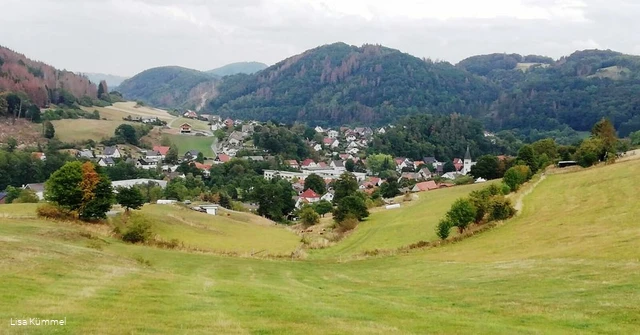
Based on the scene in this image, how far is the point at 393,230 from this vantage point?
157 ft

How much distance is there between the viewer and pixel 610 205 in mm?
35312

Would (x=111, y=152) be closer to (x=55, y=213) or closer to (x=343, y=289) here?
(x=55, y=213)

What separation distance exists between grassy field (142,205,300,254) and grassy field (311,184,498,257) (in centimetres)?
452

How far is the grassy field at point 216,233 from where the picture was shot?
4225 centimetres

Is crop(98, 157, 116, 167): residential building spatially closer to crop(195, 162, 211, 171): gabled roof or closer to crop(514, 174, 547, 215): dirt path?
crop(195, 162, 211, 171): gabled roof

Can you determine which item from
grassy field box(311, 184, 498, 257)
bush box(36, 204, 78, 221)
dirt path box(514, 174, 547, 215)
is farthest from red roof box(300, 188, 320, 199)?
bush box(36, 204, 78, 221)

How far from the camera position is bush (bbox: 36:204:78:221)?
38.3 m

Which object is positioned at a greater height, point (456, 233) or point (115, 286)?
point (115, 286)

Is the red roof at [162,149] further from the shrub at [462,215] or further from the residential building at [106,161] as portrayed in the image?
the shrub at [462,215]

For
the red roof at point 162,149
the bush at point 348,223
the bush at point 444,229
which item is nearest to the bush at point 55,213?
the bush at point 444,229

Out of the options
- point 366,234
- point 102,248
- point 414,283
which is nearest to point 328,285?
point 414,283

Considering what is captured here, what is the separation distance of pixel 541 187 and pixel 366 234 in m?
17.6

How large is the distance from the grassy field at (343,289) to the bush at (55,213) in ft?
20.4

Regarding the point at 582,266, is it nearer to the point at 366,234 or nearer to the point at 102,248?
the point at 102,248
